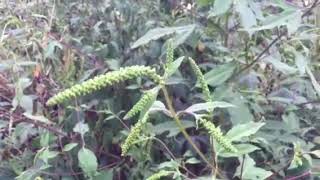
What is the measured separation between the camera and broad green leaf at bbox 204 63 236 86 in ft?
3.98

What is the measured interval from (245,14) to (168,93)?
0.79 ft

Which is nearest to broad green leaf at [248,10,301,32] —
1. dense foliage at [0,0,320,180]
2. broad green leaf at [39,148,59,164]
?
dense foliage at [0,0,320,180]

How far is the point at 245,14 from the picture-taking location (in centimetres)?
121

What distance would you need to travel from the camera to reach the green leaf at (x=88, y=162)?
120cm

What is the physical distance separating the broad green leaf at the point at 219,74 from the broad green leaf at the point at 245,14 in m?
0.09

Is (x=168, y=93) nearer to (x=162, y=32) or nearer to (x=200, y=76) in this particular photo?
(x=162, y=32)

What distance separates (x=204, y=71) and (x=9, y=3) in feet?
2.48

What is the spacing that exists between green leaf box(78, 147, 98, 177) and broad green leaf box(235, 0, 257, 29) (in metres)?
0.39

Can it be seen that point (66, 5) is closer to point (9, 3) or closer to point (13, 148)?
point (9, 3)

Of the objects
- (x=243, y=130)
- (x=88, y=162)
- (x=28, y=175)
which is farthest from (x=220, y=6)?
(x=28, y=175)

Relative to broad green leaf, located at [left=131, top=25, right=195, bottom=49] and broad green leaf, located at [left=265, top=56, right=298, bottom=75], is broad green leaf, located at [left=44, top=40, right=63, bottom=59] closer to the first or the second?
broad green leaf, located at [left=131, top=25, right=195, bottom=49]

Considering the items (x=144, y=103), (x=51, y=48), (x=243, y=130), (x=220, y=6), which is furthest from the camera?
(x=51, y=48)

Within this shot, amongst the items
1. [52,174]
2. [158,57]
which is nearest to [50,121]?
[52,174]

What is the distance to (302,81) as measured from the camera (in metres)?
1.35
